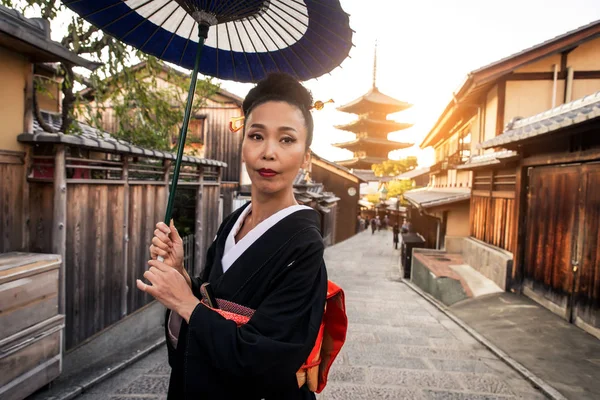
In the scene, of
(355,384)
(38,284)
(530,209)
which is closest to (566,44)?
(530,209)

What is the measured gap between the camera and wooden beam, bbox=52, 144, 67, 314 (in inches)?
146

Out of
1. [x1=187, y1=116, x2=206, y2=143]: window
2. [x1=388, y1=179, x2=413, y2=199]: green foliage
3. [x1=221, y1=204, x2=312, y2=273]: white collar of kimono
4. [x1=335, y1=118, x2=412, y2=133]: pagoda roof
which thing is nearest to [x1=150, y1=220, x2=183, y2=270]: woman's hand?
[x1=221, y1=204, x2=312, y2=273]: white collar of kimono

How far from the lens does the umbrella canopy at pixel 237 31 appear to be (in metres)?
1.78

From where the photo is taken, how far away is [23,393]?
9.65 feet

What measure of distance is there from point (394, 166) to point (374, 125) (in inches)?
476

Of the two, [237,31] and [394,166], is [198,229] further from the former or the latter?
[394,166]

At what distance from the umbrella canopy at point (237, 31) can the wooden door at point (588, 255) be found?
5.26 meters

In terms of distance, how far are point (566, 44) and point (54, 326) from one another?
12.7 m

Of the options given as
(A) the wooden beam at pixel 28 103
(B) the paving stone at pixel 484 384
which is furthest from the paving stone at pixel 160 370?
(B) the paving stone at pixel 484 384

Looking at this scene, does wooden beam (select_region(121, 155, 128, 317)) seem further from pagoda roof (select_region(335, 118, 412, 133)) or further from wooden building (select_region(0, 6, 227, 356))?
pagoda roof (select_region(335, 118, 412, 133))

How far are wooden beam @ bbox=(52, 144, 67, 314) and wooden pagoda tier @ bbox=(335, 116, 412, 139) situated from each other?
123 feet

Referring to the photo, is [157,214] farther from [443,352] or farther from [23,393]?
[443,352]

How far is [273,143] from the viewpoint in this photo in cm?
164

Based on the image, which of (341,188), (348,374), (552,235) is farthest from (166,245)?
(341,188)
